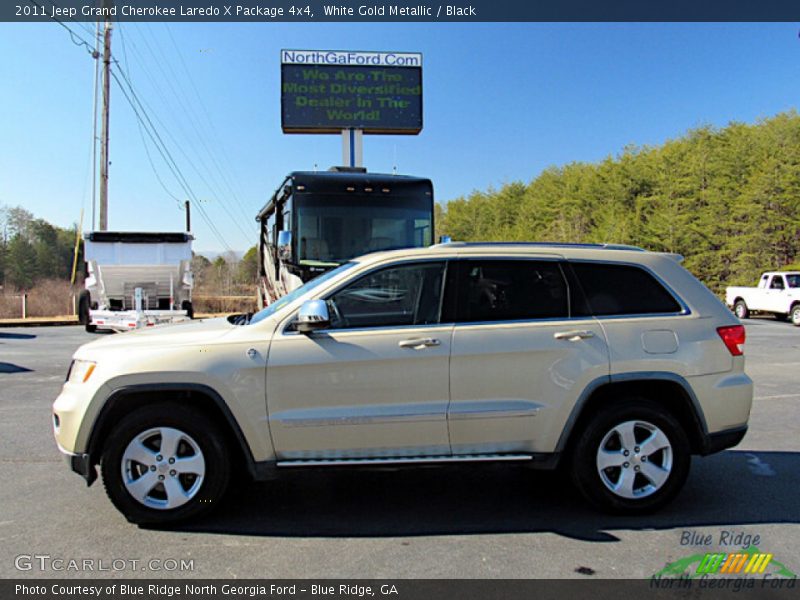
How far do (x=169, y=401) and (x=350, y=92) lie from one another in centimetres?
2008

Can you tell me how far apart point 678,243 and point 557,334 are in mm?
37164

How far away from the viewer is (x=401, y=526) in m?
4.10

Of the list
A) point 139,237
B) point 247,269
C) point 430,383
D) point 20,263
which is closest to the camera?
point 430,383

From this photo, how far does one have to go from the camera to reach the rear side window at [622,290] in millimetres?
4422

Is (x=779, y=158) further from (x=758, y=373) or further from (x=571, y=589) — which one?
(x=571, y=589)

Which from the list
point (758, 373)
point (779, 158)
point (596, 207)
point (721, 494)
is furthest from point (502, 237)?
point (721, 494)

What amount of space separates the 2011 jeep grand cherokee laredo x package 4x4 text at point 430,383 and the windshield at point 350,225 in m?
6.58

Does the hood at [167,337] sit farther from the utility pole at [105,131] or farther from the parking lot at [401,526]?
the utility pole at [105,131]

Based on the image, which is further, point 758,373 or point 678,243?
point 678,243

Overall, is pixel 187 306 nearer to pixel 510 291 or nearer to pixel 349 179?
pixel 349 179

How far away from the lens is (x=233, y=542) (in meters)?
3.84

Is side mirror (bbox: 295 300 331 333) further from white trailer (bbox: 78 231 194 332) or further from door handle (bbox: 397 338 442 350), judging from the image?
white trailer (bbox: 78 231 194 332)

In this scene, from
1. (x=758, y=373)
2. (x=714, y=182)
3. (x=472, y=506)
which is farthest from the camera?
(x=714, y=182)

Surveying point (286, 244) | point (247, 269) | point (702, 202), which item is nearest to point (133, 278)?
point (286, 244)
